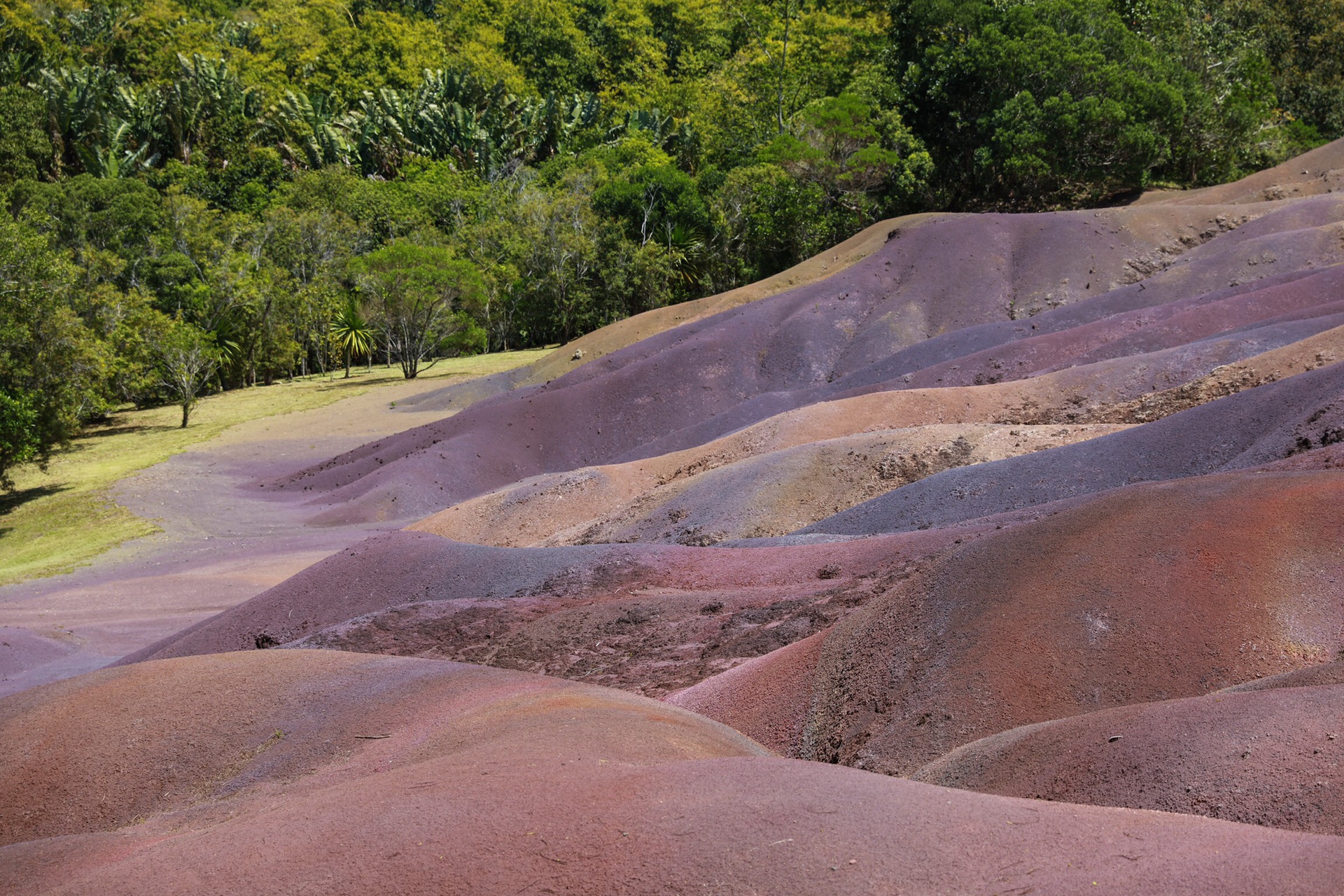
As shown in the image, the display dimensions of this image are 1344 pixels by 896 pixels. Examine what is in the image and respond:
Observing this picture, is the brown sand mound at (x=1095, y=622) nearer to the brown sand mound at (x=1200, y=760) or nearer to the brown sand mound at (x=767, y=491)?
the brown sand mound at (x=1200, y=760)

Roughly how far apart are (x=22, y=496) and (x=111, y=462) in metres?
3.84

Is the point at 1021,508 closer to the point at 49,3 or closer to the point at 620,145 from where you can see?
the point at 620,145

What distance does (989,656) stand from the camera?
8.88 meters

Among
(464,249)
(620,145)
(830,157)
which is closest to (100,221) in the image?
(464,249)

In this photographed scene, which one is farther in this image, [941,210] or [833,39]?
[833,39]

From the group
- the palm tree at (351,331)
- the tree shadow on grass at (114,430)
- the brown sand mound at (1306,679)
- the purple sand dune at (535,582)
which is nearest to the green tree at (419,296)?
the palm tree at (351,331)

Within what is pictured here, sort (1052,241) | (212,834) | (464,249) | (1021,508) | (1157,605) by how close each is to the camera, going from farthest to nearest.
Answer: (464,249), (1052,241), (1021,508), (1157,605), (212,834)

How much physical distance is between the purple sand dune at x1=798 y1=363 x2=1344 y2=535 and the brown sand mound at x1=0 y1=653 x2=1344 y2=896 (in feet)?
28.4

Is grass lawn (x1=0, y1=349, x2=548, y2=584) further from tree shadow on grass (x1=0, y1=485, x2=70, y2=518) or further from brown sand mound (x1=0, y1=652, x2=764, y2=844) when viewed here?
brown sand mound (x1=0, y1=652, x2=764, y2=844)

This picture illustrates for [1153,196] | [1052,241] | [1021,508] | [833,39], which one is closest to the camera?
[1021,508]

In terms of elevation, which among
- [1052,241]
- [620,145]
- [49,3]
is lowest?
[1052,241]

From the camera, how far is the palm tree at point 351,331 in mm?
47656

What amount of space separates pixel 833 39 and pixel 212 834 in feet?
184

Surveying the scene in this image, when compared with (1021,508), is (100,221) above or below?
above
